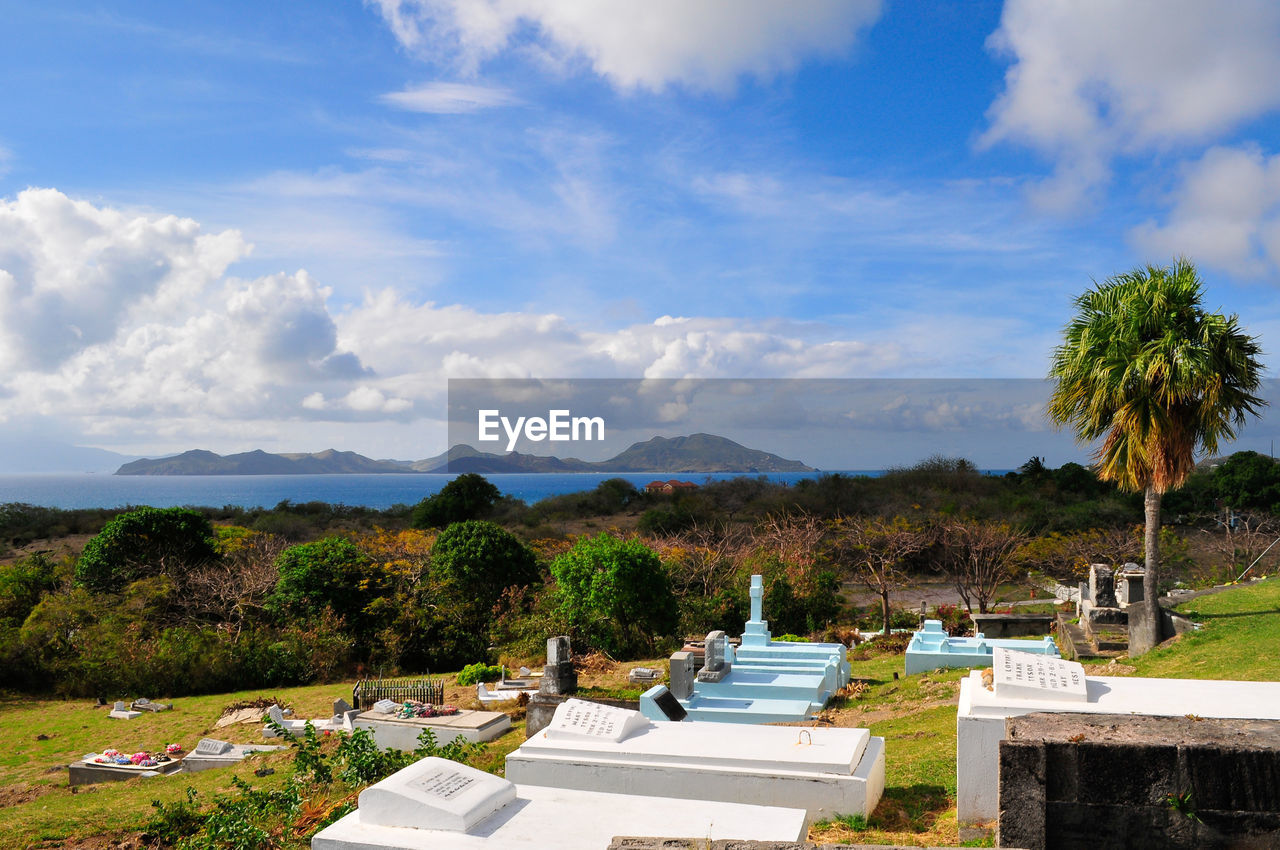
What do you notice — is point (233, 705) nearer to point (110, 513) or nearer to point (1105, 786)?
point (1105, 786)

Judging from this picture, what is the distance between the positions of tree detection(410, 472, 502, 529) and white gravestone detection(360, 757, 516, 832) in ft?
120

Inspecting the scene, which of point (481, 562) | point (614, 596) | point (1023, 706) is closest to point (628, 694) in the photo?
point (614, 596)

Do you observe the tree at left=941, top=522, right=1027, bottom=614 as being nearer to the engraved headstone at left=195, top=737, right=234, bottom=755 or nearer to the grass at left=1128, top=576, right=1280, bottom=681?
the grass at left=1128, top=576, right=1280, bottom=681

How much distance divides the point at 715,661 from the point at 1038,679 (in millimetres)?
9287

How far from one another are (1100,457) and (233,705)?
16170 millimetres

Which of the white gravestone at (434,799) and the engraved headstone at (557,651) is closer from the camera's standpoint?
the white gravestone at (434,799)

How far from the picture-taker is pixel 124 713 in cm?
1675

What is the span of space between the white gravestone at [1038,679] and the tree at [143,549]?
22.4 metres

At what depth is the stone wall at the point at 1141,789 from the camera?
4.04 metres

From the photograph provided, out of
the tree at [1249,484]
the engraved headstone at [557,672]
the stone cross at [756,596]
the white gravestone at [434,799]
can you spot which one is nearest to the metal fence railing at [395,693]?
the engraved headstone at [557,672]

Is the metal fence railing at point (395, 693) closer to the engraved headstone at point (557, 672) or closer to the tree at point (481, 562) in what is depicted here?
the engraved headstone at point (557, 672)

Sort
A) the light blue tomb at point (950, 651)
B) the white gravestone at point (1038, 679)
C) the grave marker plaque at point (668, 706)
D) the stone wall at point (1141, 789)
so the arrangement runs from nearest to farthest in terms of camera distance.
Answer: the stone wall at point (1141, 789)
the white gravestone at point (1038, 679)
the grave marker plaque at point (668, 706)
the light blue tomb at point (950, 651)

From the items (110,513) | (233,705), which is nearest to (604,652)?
(233,705)

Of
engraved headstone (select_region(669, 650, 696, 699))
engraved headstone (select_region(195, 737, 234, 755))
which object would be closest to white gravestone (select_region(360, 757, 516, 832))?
engraved headstone (select_region(669, 650, 696, 699))
